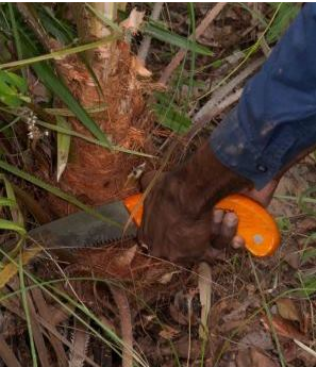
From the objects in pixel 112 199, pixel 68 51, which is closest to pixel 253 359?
pixel 112 199

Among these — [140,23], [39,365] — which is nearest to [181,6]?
[140,23]

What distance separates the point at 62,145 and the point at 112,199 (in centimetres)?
18

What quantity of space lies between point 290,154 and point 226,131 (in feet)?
0.32

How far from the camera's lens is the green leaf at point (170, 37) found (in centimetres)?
112

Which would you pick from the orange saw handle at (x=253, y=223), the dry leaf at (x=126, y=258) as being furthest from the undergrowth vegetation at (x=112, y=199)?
the orange saw handle at (x=253, y=223)

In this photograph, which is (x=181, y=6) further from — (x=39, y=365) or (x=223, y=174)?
(x=39, y=365)

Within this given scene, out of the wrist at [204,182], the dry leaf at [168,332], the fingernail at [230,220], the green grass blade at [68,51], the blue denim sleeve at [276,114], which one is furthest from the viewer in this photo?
the dry leaf at [168,332]

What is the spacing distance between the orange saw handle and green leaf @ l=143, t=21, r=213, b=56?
28 cm

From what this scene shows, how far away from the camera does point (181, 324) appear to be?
53.0 inches

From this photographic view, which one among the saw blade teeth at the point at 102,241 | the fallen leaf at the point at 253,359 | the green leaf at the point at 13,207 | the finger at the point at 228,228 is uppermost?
the finger at the point at 228,228

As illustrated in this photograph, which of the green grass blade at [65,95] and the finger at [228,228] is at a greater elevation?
the green grass blade at [65,95]

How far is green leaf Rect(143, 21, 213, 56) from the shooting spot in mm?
1121

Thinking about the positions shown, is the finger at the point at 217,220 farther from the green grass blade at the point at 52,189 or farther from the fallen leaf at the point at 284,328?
the fallen leaf at the point at 284,328

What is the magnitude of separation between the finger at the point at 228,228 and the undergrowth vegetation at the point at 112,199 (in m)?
0.17
